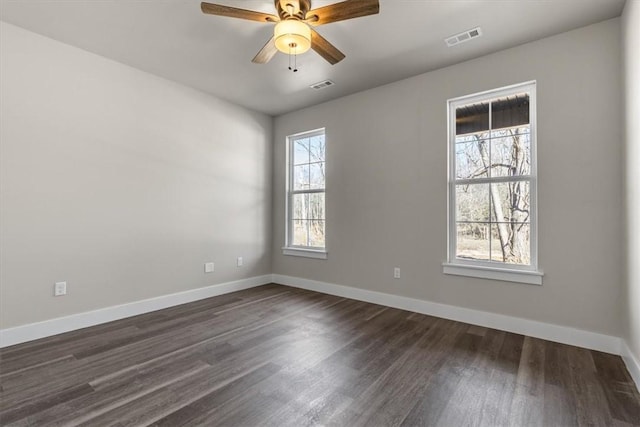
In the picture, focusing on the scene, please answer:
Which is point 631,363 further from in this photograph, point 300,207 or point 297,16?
point 300,207

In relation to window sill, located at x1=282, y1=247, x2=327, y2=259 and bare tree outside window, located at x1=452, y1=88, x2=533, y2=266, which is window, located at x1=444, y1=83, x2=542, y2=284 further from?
window sill, located at x1=282, y1=247, x2=327, y2=259

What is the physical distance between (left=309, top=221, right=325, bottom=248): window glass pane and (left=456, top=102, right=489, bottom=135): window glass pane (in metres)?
2.28

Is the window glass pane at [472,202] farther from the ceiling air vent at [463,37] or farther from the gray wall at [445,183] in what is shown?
the ceiling air vent at [463,37]

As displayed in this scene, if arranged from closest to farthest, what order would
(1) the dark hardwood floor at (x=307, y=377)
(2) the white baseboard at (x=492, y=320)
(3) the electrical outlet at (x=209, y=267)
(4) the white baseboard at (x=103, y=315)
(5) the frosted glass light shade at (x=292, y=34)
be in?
1. (1) the dark hardwood floor at (x=307, y=377)
2. (5) the frosted glass light shade at (x=292, y=34)
3. (2) the white baseboard at (x=492, y=320)
4. (4) the white baseboard at (x=103, y=315)
5. (3) the electrical outlet at (x=209, y=267)

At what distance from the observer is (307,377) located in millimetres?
2145

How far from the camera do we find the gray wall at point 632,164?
2.08 meters

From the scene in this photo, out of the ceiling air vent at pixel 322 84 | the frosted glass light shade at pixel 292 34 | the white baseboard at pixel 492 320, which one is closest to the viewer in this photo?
the frosted glass light shade at pixel 292 34

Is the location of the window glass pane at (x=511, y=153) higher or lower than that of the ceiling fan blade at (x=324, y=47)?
lower

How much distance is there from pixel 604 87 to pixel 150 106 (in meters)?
4.61

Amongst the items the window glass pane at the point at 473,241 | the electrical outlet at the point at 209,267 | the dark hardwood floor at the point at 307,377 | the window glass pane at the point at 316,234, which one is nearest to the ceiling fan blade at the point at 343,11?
the window glass pane at the point at 473,241

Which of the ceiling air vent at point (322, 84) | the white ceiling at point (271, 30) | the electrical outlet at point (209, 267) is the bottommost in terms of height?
the electrical outlet at point (209, 267)

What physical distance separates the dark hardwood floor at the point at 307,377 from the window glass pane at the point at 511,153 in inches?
63.7

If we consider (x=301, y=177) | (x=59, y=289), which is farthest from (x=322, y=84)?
(x=59, y=289)

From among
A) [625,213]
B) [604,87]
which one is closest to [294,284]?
[625,213]
